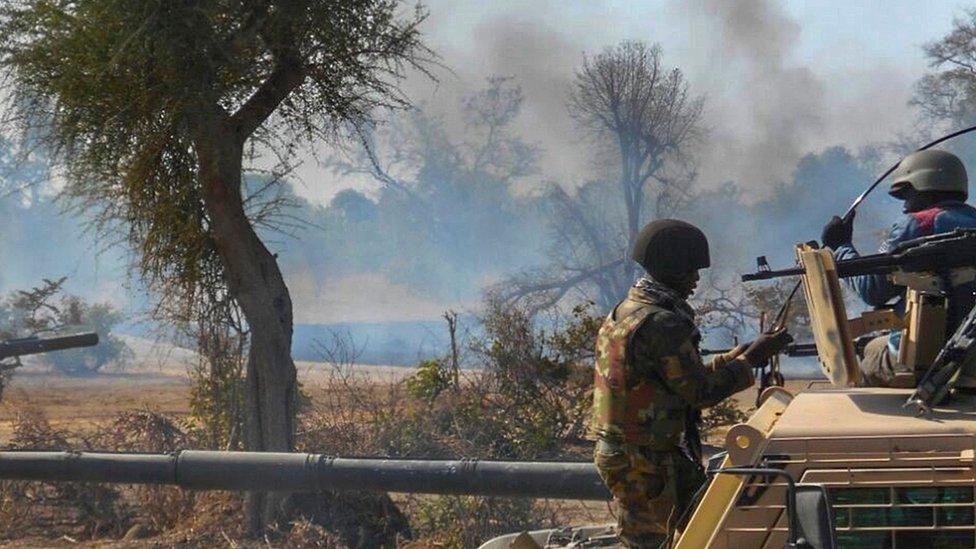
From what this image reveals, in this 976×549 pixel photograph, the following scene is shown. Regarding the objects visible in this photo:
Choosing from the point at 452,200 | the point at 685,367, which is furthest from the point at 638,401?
the point at 452,200

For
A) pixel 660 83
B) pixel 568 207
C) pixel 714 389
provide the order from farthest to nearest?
pixel 568 207, pixel 660 83, pixel 714 389

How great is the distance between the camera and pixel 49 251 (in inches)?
2721

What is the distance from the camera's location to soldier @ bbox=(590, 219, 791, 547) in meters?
4.73

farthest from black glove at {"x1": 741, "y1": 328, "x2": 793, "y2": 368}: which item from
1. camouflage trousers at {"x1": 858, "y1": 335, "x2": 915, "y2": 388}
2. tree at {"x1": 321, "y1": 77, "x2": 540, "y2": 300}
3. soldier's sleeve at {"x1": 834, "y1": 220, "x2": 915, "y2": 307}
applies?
tree at {"x1": 321, "y1": 77, "x2": 540, "y2": 300}

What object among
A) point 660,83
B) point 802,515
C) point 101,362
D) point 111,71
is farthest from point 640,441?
point 101,362

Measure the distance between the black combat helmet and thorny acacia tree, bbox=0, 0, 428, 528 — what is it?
581 cm

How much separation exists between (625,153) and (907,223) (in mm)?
22852

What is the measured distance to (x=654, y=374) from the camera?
483cm

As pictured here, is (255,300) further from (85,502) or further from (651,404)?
(651,404)

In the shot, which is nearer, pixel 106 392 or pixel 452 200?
pixel 106 392

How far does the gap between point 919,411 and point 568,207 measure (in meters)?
28.7

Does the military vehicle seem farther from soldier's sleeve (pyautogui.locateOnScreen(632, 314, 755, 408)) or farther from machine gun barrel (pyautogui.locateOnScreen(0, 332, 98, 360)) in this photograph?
machine gun barrel (pyautogui.locateOnScreen(0, 332, 98, 360))

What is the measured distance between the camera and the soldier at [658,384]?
473 cm

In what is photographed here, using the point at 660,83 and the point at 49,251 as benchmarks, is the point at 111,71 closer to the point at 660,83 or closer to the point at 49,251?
the point at 660,83
